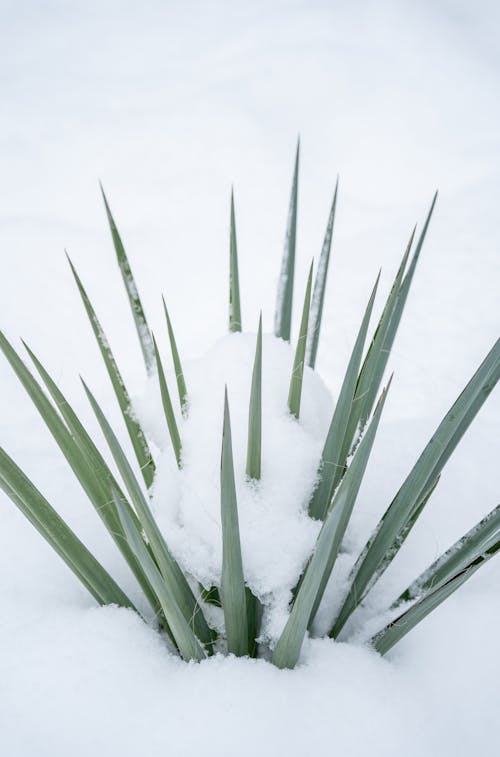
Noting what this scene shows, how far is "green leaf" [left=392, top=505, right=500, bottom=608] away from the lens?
0.58 m

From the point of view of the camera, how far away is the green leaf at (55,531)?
1.96ft

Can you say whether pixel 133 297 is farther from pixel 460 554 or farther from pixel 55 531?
pixel 460 554

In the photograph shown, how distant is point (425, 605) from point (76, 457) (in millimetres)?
375

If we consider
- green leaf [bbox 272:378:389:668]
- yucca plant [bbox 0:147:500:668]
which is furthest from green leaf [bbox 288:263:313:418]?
green leaf [bbox 272:378:389:668]

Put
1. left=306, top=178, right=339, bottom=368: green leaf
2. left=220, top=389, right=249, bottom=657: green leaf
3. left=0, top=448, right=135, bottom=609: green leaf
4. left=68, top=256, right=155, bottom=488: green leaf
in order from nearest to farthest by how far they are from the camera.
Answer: left=220, top=389, right=249, bottom=657: green leaf, left=0, top=448, right=135, bottom=609: green leaf, left=68, top=256, right=155, bottom=488: green leaf, left=306, top=178, right=339, bottom=368: green leaf

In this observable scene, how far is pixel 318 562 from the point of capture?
0.52 metres

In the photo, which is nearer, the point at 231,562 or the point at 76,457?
the point at 231,562

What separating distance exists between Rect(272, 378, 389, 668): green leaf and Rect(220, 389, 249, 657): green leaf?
0.15 ft

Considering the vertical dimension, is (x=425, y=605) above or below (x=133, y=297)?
below

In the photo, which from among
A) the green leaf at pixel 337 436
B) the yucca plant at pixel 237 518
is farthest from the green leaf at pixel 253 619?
the green leaf at pixel 337 436

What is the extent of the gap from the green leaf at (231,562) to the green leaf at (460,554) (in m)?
0.18

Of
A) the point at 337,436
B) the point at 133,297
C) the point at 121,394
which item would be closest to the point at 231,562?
the point at 337,436

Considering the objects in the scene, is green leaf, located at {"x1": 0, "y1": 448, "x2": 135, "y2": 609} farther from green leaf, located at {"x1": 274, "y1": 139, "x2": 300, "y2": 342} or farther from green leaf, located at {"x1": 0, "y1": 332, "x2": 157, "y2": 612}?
green leaf, located at {"x1": 274, "y1": 139, "x2": 300, "y2": 342}

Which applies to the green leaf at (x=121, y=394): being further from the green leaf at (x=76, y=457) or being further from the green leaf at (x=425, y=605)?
the green leaf at (x=425, y=605)
